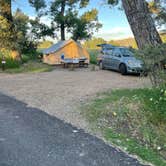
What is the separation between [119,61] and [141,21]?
10.4 metres

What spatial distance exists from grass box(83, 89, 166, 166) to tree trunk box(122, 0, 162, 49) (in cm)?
149

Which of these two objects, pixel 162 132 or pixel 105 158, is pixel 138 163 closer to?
pixel 105 158

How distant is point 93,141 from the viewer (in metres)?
4.96

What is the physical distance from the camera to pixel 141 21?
726 centimetres

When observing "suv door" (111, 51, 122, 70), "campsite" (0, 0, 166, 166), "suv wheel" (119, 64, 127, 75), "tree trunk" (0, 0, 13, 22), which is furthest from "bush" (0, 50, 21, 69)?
"campsite" (0, 0, 166, 166)

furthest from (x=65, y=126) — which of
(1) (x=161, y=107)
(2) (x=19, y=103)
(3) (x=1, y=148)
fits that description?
(2) (x=19, y=103)

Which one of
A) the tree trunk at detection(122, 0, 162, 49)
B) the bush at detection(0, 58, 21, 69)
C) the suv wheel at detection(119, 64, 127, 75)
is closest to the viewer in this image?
the tree trunk at detection(122, 0, 162, 49)

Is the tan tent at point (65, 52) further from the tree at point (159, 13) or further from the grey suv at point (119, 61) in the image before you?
the tree at point (159, 13)

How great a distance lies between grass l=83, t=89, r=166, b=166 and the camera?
4.62m

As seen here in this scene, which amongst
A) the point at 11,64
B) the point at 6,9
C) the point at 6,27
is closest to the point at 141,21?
the point at 11,64

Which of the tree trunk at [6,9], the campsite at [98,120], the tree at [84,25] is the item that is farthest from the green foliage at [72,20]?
the campsite at [98,120]

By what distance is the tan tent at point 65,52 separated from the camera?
25688 mm

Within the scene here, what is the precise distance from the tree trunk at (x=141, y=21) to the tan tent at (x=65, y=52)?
59.8ft

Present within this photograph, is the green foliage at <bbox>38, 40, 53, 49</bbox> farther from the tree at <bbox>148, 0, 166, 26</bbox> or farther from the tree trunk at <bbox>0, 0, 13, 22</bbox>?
the tree at <bbox>148, 0, 166, 26</bbox>
